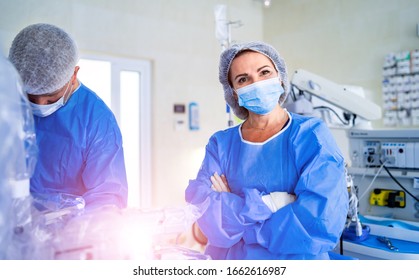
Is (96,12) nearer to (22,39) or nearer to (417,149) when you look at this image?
(22,39)

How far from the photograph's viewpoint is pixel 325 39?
136 inches

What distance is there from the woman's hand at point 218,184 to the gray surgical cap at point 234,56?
305mm

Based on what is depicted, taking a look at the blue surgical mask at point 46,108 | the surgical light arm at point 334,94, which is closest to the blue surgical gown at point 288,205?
the blue surgical mask at point 46,108

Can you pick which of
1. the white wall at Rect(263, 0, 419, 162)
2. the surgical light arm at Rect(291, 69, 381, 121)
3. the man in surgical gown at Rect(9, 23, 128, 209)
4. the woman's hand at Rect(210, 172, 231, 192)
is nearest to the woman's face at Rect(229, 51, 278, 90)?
the woman's hand at Rect(210, 172, 231, 192)

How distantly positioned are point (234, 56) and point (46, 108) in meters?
0.59

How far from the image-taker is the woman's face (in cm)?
118

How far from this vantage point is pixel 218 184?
116cm

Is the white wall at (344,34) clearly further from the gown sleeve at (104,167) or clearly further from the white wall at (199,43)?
the gown sleeve at (104,167)

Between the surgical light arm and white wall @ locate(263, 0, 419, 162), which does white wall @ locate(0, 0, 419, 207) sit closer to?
white wall @ locate(263, 0, 419, 162)

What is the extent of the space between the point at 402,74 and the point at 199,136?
1736mm

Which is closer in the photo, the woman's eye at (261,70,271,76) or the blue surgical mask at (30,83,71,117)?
the blue surgical mask at (30,83,71,117)

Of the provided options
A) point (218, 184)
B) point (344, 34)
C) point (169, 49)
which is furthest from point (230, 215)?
point (344, 34)

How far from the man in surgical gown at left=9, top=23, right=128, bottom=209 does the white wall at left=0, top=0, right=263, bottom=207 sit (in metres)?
1.56

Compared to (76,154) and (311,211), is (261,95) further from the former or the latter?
(76,154)
